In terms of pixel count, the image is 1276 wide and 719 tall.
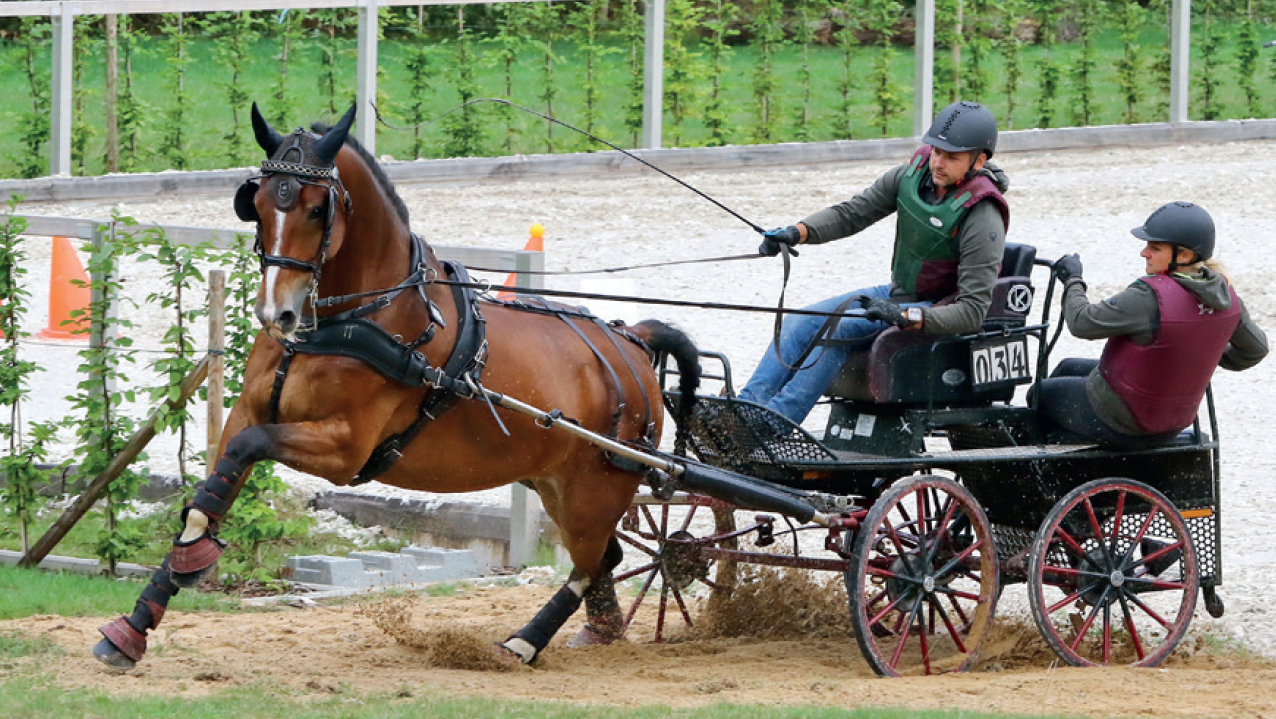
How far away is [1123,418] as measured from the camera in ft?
24.5

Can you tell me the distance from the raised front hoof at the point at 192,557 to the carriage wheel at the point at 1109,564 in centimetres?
321

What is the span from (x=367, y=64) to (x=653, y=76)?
2801mm

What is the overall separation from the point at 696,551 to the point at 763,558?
0.56 meters

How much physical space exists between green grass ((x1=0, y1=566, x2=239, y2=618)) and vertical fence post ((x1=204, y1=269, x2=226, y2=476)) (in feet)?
2.23

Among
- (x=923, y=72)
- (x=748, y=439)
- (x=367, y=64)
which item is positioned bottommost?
(x=748, y=439)

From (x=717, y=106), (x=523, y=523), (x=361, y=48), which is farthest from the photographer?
(x=717, y=106)

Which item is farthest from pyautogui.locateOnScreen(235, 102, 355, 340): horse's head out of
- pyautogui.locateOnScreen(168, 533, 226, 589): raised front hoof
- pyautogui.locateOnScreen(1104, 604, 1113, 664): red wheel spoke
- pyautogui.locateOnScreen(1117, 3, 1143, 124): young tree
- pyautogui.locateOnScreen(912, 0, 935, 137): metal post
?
pyautogui.locateOnScreen(1117, 3, 1143, 124): young tree

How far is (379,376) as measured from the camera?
6.55 m

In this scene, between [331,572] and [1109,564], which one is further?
[331,572]

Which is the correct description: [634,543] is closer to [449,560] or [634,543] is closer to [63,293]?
[449,560]

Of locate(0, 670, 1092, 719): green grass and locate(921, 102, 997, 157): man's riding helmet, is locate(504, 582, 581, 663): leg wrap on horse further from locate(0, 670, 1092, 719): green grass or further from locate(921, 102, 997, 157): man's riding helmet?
locate(921, 102, 997, 157): man's riding helmet

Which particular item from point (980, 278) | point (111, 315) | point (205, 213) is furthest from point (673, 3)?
point (980, 278)

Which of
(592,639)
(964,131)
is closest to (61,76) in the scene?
(592,639)

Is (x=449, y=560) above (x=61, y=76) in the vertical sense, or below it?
below
